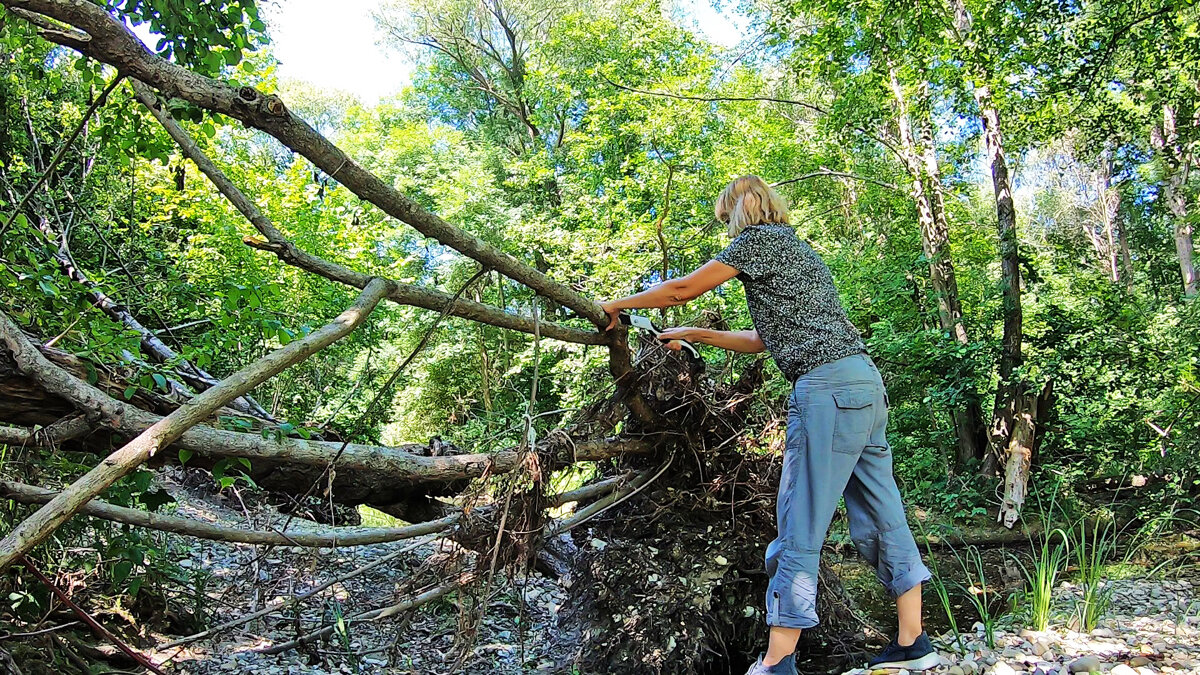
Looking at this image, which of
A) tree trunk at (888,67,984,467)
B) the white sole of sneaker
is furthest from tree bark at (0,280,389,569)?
tree trunk at (888,67,984,467)

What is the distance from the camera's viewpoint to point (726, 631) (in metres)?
3.54

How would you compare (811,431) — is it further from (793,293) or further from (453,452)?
(453,452)

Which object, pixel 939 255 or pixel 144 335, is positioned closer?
pixel 144 335

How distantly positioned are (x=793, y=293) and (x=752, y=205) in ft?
1.34

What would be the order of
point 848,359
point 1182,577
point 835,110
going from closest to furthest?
point 848,359, point 1182,577, point 835,110

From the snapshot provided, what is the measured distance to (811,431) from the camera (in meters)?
2.73

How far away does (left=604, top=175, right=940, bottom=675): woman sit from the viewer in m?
2.71

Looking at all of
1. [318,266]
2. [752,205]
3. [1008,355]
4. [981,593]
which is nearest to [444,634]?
[318,266]

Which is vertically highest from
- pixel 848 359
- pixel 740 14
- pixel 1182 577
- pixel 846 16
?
pixel 740 14

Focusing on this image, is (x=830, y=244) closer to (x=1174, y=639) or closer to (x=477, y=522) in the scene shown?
(x=1174, y=639)

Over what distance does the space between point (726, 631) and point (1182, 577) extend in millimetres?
4224

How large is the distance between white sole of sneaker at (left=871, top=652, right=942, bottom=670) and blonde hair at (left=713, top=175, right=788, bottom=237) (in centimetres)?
177

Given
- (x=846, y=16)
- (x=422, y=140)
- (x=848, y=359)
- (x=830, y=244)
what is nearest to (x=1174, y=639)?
(x=848, y=359)

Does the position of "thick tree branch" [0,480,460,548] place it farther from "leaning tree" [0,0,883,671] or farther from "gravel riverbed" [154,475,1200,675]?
"gravel riverbed" [154,475,1200,675]
